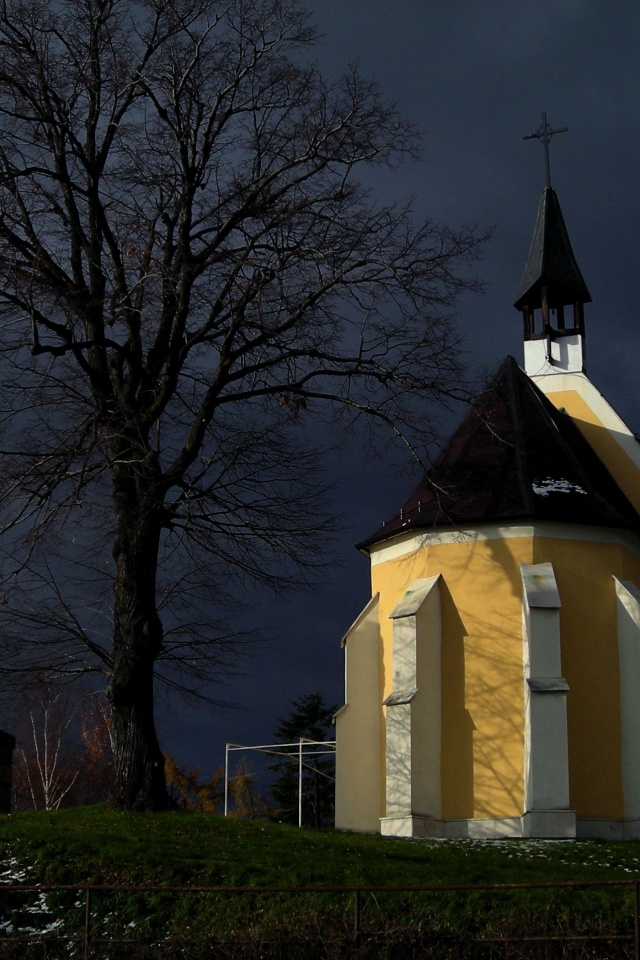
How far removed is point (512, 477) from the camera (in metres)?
22.2

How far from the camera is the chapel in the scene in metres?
20.0

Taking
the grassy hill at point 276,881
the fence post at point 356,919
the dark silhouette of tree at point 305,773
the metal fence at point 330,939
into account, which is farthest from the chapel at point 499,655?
the dark silhouette of tree at point 305,773

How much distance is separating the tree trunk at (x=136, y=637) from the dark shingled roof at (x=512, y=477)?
525 cm

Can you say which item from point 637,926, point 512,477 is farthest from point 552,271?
point 637,926

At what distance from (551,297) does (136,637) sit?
16693mm

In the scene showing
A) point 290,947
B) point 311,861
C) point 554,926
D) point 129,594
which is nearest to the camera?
point 290,947

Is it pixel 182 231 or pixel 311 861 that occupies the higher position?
pixel 182 231

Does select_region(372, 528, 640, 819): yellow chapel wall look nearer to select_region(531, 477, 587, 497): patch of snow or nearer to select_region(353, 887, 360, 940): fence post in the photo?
select_region(531, 477, 587, 497): patch of snow

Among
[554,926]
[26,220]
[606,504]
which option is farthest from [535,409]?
[554,926]

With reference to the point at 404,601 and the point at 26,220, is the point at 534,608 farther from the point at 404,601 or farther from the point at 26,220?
the point at 26,220

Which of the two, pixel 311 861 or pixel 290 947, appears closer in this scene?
pixel 290 947

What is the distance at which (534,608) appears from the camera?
65.7ft

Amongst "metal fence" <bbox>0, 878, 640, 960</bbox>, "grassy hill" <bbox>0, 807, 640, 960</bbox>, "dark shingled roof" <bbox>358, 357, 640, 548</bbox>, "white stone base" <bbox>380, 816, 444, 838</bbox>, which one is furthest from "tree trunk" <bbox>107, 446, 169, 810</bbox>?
"dark shingled roof" <bbox>358, 357, 640, 548</bbox>

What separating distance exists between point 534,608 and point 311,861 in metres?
7.59
